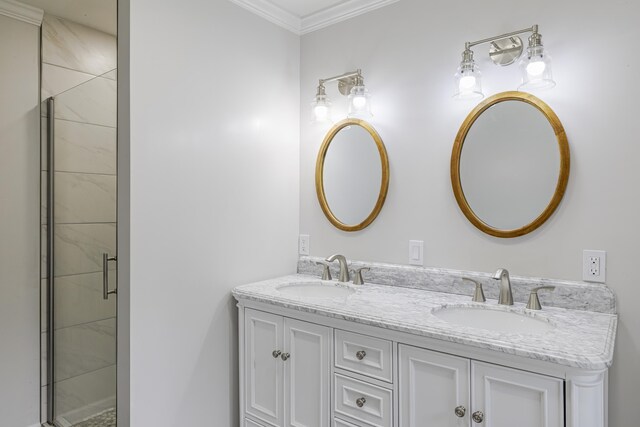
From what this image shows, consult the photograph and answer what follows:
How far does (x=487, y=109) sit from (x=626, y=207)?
0.66 m

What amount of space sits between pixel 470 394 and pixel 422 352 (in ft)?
0.63

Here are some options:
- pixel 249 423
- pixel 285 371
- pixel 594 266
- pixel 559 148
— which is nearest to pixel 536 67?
pixel 559 148

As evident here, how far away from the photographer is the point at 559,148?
5.20 ft

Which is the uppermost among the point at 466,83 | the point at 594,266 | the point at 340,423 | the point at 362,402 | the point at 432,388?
the point at 466,83

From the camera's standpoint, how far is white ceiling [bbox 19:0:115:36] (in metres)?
2.18

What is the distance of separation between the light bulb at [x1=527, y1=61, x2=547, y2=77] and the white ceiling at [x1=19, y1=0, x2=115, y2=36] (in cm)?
214

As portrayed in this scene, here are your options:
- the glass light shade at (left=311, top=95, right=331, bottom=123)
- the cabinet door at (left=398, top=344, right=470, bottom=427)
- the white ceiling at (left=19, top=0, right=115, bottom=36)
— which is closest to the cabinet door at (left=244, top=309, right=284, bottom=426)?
the cabinet door at (left=398, top=344, right=470, bottom=427)

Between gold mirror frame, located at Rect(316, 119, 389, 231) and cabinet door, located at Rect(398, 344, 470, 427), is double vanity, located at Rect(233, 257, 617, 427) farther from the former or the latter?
gold mirror frame, located at Rect(316, 119, 389, 231)

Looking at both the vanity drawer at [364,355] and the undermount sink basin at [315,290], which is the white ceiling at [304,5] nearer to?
the undermount sink basin at [315,290]

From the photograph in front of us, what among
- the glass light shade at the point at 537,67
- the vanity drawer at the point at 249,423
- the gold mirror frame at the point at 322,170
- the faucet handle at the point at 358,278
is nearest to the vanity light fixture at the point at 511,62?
the glass light shade at the point at 537,67

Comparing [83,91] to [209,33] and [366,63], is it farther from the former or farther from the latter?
[366,63]

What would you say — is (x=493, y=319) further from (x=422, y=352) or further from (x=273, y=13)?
(x=273, y=13)

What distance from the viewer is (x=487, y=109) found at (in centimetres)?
175

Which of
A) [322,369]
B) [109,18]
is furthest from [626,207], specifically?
[109,18]
